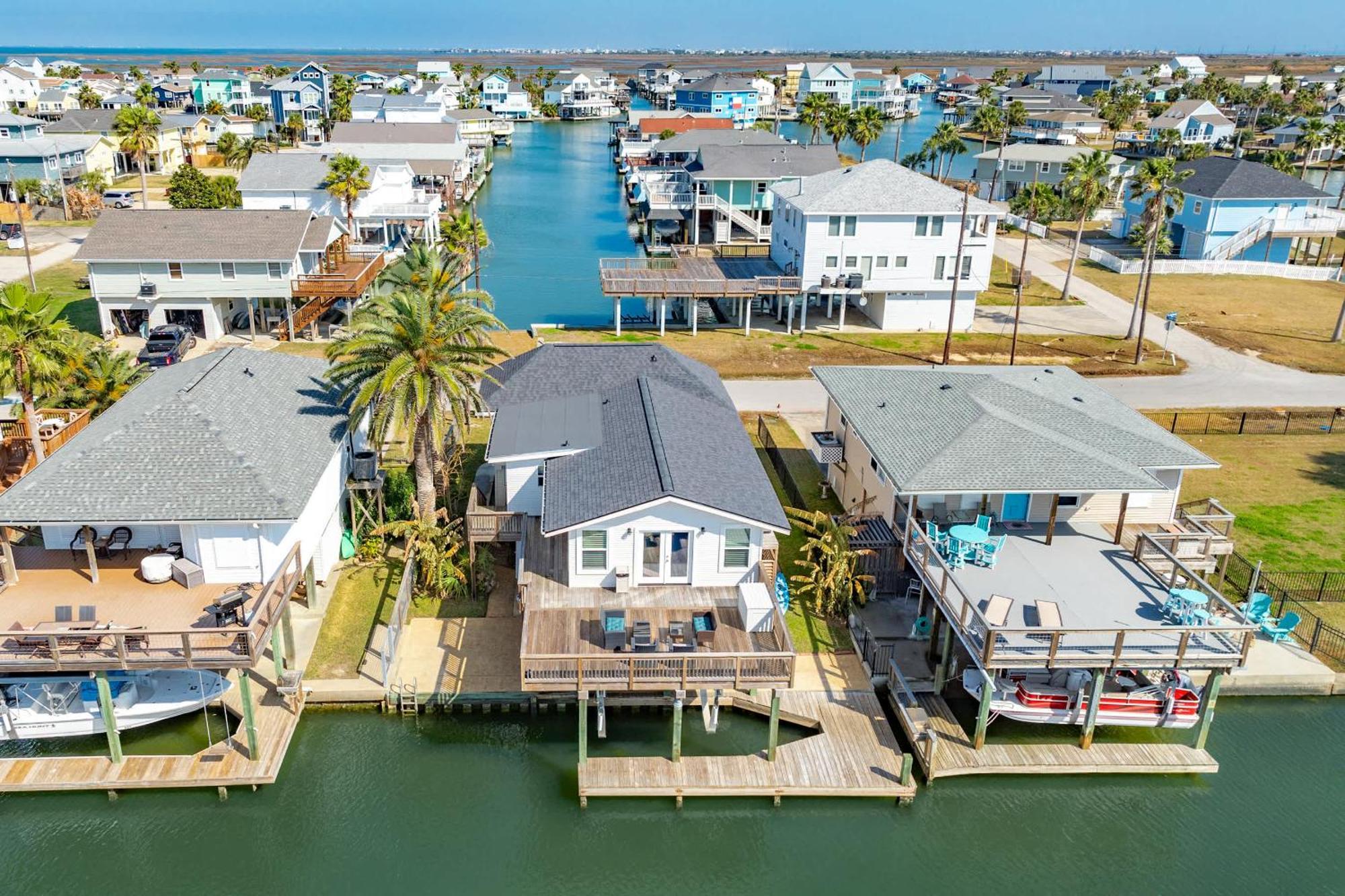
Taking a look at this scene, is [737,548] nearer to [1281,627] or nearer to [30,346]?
[1281,627]

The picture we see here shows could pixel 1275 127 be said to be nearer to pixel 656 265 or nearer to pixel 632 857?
pixel 656 265

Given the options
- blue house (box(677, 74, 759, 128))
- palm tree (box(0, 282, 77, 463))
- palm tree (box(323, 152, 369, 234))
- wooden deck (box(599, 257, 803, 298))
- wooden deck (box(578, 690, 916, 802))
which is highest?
blue house (box(677, 74, 759, 128))

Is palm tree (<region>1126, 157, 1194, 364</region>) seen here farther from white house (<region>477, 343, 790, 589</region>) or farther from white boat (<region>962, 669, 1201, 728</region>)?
white boat (<region>962, 669, 1201, 728</region>)

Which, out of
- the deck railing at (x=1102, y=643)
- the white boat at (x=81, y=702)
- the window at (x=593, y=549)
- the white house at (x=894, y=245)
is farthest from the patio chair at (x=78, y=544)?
the white house at (x=894, y=245)

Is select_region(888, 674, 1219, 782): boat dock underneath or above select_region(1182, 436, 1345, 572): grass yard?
underneath

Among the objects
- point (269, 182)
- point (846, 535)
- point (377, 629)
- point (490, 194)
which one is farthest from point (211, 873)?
point (490, 194)

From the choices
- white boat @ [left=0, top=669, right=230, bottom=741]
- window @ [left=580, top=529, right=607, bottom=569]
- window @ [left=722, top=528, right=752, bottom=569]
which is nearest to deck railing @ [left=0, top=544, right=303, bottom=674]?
white boat @ [left=0, top=669, right=230, bottom=741]

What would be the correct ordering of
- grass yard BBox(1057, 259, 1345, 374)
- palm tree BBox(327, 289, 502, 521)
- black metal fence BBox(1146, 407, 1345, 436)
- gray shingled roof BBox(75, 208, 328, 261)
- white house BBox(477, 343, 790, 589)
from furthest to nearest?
grass yard BBox(1057, 259, 1345, 374) < gray shingled roof BBox(75, 208, 328, 261) < black metal fence BBox(1146, 407, 1345, 436) < palm tree BBox(327, 289, 502, 521) < white house BBox(477, 343, 790, 589)

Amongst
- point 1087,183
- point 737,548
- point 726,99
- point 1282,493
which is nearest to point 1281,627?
point 1282,493
